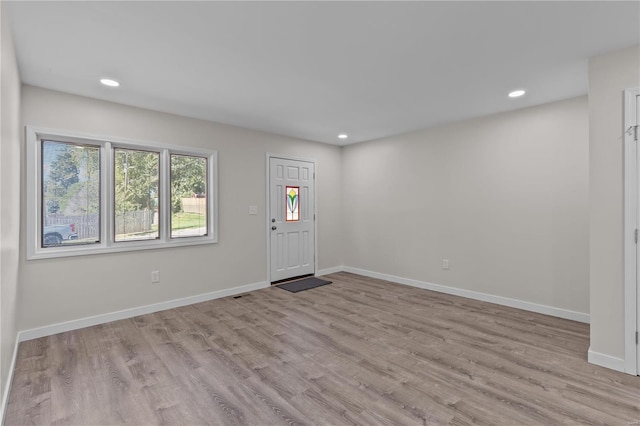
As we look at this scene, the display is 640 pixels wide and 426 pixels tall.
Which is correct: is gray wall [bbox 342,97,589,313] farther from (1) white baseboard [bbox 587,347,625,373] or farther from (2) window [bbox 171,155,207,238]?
(2) window [bbox 171,155,207,238]

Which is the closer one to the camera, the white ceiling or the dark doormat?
the white ceiling

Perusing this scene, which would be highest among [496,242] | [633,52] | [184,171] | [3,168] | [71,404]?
[633,52]

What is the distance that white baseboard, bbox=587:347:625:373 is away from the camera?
235 cm

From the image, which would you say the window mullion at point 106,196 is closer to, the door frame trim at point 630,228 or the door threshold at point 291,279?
the door threshold at point 291,279

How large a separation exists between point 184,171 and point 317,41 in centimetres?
272

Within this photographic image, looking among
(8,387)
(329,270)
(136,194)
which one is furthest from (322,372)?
(329,270)

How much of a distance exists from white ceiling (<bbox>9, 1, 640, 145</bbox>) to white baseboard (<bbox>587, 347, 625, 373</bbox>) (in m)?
2.40

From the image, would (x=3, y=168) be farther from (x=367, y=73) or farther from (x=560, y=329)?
(x=560, y=329)

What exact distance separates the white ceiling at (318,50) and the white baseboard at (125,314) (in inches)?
94.4

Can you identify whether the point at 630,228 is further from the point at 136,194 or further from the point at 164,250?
the point at 136,194

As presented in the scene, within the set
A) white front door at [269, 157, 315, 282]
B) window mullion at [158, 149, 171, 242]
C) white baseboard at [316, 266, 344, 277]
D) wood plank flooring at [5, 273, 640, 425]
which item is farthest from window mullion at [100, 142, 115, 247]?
white baseboard at [316, 266, 344, 277]

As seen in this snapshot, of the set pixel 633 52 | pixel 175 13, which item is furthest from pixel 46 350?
pixel 633 52

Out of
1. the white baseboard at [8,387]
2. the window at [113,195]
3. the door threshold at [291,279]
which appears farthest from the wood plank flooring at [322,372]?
the door threshold at [291,279]

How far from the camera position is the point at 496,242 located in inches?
158
